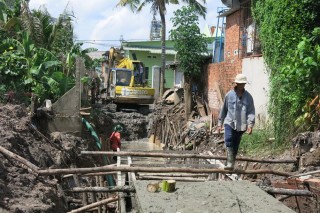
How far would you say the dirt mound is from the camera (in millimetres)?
6910

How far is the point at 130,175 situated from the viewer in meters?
7.75

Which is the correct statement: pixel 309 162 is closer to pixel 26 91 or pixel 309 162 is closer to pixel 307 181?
pixel 307 181

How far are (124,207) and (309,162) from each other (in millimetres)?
4323

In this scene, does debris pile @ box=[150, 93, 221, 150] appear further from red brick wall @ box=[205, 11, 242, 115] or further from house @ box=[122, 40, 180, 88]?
house @ box=[122, 40, 180, 88]

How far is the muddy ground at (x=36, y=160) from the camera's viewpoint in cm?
699

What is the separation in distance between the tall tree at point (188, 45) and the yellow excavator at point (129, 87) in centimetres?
529

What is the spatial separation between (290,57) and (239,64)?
21.6ft

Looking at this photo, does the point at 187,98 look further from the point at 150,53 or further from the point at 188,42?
the point at 150,53

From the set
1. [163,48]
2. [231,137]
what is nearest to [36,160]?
[231,137]

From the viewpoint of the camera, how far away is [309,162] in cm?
902

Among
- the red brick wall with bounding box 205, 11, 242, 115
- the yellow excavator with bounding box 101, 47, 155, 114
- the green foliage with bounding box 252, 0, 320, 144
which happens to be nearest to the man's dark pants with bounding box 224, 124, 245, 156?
the green foliage with bounding box 252, 0, 320, 144

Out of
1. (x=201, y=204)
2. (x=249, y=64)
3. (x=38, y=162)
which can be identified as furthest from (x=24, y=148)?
(x=249, y=64)

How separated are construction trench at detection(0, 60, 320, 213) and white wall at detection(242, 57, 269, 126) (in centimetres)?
181

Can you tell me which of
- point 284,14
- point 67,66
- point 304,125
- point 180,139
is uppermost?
point 284,14
